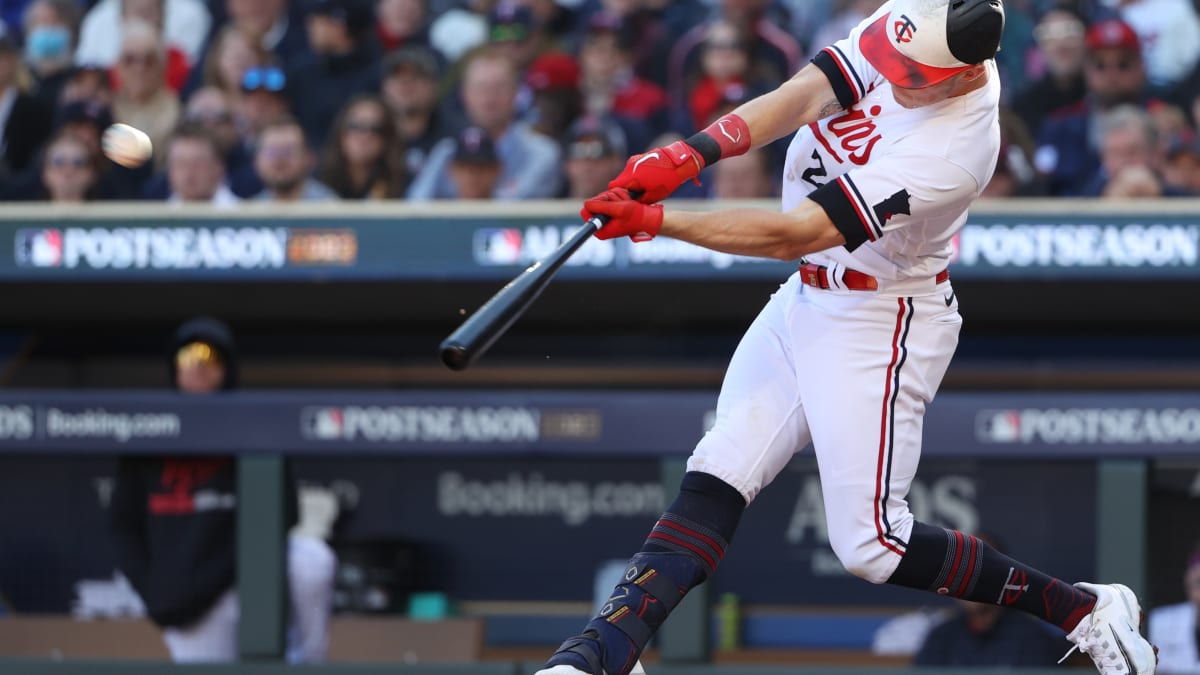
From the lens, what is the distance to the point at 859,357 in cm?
375

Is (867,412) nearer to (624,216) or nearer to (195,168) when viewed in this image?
(624,216)

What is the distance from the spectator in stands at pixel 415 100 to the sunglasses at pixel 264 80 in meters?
0.45

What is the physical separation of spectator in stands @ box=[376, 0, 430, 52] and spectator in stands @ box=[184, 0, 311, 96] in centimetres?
33

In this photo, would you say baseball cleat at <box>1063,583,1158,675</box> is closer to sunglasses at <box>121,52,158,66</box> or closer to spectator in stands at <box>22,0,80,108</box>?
sunglasses at <box>121,52,158,66</box>

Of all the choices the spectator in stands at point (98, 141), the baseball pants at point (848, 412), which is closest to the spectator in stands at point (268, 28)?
the spectator in stands at point (98, 141)

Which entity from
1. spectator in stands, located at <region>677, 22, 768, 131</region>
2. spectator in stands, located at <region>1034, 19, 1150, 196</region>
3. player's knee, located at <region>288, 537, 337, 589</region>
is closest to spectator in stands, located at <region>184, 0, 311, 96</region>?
spectator in stands, located at <region>677, 22, 768, 131</region>

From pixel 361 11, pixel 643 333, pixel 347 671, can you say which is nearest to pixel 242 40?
pixel 361 11

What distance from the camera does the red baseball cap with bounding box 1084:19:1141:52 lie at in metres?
6.28

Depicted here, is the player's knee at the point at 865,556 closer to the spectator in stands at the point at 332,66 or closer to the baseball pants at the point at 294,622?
the baseball pants at the point at 294,622

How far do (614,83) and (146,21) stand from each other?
2061 millimetres

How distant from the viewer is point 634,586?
3652 millimetres

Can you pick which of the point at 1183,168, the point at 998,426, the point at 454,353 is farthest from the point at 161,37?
the point at 454,353

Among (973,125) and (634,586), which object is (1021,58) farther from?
(634,586)

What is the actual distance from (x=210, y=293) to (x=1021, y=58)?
314 centimetres
